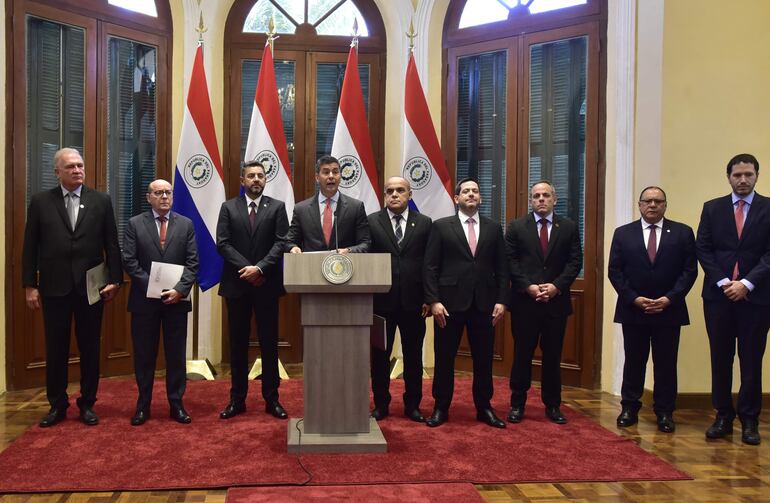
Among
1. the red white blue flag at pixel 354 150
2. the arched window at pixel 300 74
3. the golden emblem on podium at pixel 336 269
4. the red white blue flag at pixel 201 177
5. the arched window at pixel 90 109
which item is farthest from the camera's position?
the arched window at pixel 300 74

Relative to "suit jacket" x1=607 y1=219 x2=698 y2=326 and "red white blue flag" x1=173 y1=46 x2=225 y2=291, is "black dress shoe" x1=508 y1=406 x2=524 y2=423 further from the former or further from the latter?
"red white blue flag" x1=173 y1=46 x2=225 y2=291

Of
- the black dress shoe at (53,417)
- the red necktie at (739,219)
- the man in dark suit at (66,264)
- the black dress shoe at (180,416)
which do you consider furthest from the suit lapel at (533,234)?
the black dress shoe at (53,417)

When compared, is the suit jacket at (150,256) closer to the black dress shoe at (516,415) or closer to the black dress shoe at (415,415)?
the black dress shoe at (415,415)

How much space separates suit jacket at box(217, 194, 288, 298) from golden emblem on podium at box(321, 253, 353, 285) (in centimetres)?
75

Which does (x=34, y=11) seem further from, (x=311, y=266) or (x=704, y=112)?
(x=704, y=112)

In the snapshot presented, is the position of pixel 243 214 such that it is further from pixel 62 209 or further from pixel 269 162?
pixel 269 162

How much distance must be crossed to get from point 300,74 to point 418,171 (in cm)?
165

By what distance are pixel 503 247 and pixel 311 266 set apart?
48.4 inches

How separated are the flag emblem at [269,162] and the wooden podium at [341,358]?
2124 mm

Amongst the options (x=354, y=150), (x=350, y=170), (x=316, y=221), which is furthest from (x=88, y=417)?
(x=354, y=150)

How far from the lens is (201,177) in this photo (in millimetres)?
5359

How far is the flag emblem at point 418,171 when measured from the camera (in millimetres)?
5625

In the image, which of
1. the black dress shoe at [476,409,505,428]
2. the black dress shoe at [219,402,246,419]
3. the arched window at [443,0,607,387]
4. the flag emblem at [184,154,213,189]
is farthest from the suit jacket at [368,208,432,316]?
the arched window at [443,0,607,387]

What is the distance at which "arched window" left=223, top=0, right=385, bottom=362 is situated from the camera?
6418 mm
